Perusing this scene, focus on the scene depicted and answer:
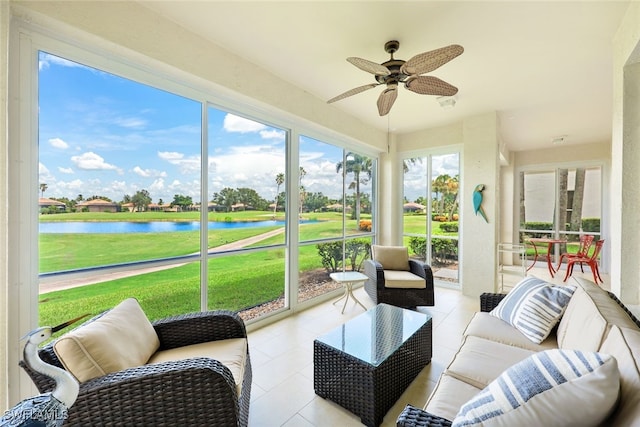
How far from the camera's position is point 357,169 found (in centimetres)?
464

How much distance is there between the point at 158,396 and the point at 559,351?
160cm

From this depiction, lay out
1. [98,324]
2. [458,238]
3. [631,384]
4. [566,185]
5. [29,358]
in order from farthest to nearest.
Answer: [566,185] → [458,238] → [98,324] → [29,358] → [631,384]

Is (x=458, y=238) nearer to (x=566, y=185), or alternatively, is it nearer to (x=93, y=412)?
(x=566, y=185)

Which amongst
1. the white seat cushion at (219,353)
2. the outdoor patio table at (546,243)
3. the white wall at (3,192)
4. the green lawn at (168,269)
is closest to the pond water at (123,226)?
the green lawn at (168,269)

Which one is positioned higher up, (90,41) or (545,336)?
(90,41)

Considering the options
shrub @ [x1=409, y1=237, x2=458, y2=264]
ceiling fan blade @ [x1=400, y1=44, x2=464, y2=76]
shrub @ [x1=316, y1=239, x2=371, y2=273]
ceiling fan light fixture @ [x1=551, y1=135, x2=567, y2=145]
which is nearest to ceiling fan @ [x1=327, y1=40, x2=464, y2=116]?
ceiling fan blade @ [x1=400, y1=44, x2=464, y2=76]

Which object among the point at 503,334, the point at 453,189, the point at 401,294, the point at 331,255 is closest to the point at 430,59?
the point at 503,334

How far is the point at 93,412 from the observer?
1.09 metres

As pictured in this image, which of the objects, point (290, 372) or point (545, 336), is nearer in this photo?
point (545, 336)

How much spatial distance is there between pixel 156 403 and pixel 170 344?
585 mm

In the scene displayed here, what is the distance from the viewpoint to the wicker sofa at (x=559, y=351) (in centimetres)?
77

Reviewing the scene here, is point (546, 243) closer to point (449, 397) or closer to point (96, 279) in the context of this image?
point (449, 397)

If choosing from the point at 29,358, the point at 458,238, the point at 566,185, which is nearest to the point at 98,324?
the point at 29,358

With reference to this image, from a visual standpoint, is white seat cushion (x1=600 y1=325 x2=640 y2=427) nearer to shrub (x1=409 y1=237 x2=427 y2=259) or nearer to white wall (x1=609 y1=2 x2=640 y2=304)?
white wall (x1=609 y1=2 x2=640 y2=304)
